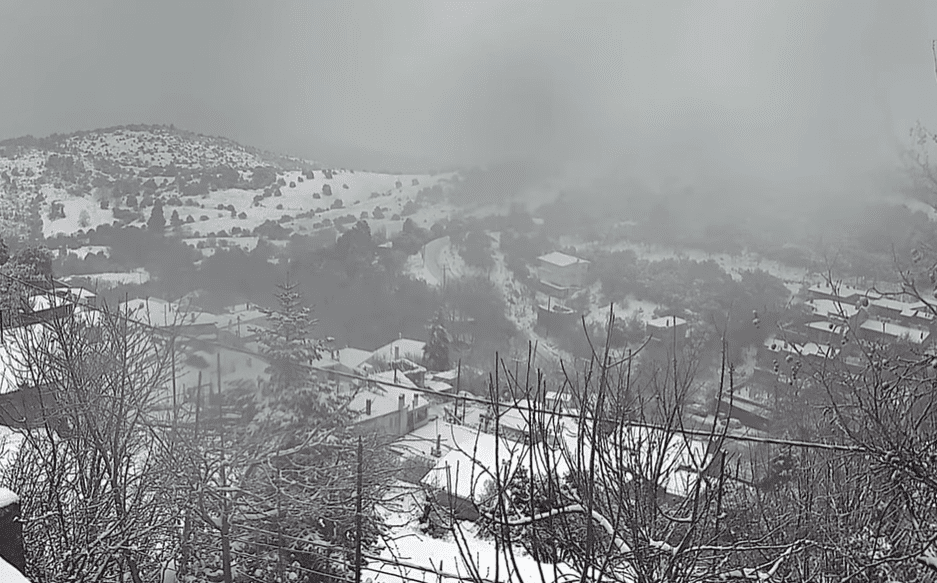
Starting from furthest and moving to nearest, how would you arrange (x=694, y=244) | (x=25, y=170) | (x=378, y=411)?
(x=694, y=244) < (x=25, y=170) < (x=378, y=411)

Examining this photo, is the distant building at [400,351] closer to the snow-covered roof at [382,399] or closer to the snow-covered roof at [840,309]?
the snow-covered roof at [382,399]

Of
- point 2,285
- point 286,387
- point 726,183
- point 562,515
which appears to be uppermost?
point 726,183

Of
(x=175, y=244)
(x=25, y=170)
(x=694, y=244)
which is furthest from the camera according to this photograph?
(x=694, y=244)

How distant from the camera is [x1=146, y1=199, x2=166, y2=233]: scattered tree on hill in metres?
20.1

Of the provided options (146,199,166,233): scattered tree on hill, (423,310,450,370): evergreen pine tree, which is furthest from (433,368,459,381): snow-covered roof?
(146,199,166,233): scattered tree on hill

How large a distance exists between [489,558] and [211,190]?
2131 centimetres

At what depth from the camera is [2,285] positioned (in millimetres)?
11094

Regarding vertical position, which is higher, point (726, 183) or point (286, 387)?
point (726, 183)

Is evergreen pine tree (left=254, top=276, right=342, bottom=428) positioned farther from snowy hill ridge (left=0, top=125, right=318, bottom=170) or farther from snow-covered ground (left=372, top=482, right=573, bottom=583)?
snowy hill ridge (left=0, top=125, right=318, bottom=170)

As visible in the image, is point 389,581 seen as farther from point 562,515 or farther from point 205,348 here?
point 562,515

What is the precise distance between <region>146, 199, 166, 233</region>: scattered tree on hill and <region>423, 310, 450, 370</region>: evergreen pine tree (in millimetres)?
8484

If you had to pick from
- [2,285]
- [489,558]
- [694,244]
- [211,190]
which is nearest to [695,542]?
[489,558]

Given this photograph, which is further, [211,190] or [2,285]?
[211,190]

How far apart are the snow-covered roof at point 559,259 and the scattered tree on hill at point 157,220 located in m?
16.3
